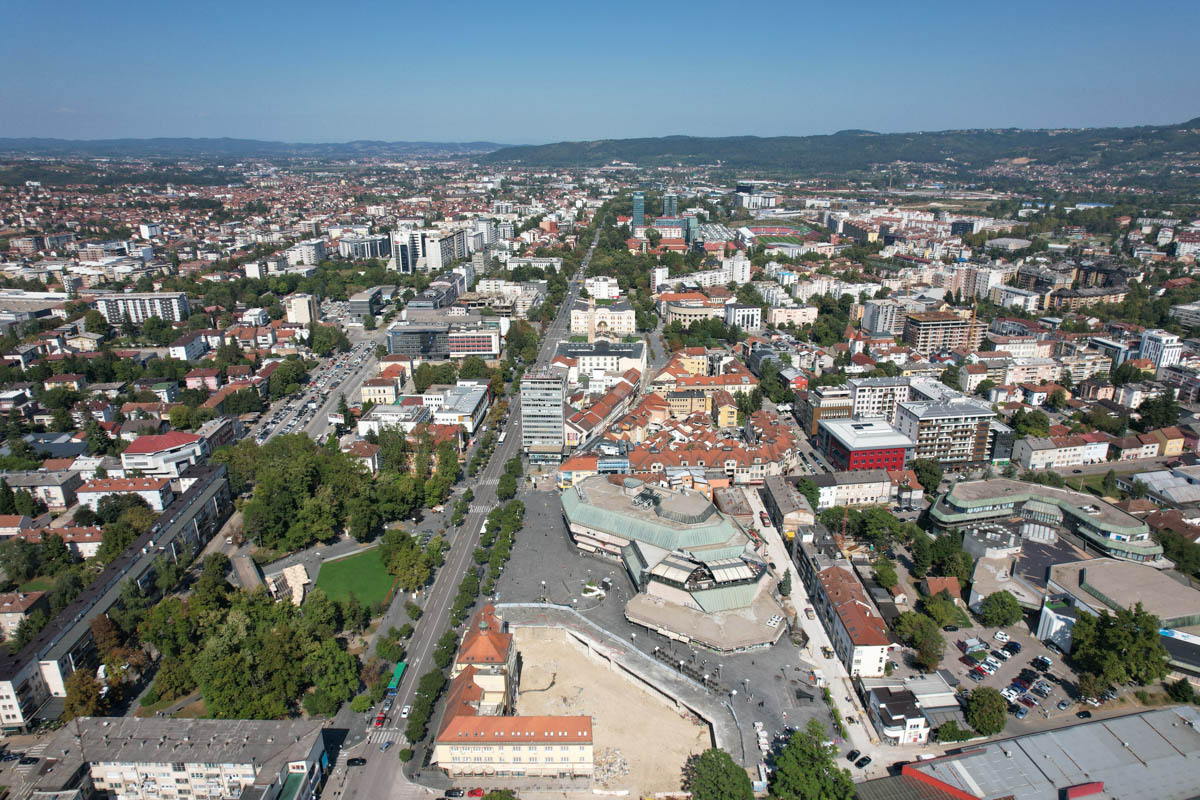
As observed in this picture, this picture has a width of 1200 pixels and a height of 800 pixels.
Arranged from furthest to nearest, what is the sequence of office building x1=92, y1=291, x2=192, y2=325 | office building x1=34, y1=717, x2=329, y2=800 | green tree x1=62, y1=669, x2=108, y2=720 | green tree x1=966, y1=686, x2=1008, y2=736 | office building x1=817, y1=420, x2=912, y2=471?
1. office building x1=92, y1=291, x2=192, y2=325
2. office building x1=817, y1=420, x2=912, y2=471
3. green tree x1=62, y1=669, x2=108, y2=720
4. green tree x1=966, y1=686, x2=1008, y2=736
5. office building x1=34, y1=717, x2=329, y2=800

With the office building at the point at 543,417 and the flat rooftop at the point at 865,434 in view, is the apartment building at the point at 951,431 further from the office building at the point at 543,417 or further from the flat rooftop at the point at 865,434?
Result: the office building at the point at 543,417

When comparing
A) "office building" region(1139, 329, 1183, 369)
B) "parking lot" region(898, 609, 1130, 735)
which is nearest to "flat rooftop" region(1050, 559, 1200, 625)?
"parking lot" region(898, 609, 1130, 735)

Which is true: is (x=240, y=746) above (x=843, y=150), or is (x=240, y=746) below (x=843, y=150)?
below

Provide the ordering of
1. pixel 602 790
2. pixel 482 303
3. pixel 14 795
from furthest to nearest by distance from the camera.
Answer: pixel 482 303, pixel 602 790, pixel 14 795

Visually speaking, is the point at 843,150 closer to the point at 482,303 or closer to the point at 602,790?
the point at 482,303

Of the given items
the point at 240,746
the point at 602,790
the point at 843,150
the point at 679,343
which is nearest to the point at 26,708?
the point at 240,746

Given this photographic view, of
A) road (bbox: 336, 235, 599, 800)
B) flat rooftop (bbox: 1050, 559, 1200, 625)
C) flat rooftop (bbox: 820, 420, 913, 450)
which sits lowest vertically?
road (bbox: 336, 235, 599, 800)

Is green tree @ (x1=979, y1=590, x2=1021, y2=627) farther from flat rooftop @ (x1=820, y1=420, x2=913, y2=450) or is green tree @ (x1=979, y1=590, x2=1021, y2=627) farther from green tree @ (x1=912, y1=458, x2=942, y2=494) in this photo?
flat rooftop @ (x1=820, y1=420, x2=913, y2=450)
